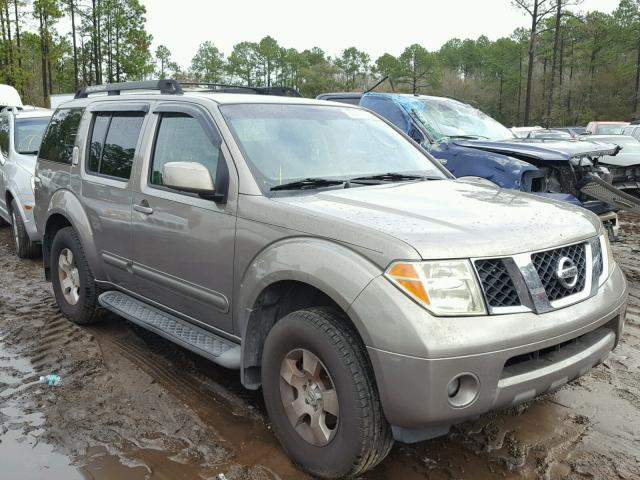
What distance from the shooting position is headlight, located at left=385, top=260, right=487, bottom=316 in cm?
245

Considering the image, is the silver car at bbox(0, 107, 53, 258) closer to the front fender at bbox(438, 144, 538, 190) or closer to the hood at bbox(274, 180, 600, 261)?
the front fender at bbox(438, 144, 538, 190)

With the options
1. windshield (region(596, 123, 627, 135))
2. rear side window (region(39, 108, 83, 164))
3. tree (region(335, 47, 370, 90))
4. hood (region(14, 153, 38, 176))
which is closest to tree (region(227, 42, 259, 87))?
tree (region(335, 47, 370, 90))

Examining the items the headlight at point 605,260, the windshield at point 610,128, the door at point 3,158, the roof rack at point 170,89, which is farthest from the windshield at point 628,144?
the door at point 3,158

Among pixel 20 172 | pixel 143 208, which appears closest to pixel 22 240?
pixel 20 172

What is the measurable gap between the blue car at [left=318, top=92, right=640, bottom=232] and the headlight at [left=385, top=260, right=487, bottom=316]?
3.56 meters

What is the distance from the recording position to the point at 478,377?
2430 millimetres

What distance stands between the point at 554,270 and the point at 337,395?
114 cm

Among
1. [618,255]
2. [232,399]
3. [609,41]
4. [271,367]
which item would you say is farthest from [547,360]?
[609,41]

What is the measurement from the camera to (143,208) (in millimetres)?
3961

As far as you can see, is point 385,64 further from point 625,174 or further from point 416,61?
point 625,174

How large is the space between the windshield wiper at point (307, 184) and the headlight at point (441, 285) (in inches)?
40.5

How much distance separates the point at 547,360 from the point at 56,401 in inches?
115

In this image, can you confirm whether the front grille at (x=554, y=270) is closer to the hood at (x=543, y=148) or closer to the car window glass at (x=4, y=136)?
the hood at (x=543, y=148)

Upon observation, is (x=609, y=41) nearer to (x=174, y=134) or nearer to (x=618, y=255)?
(x=618, y=255)
